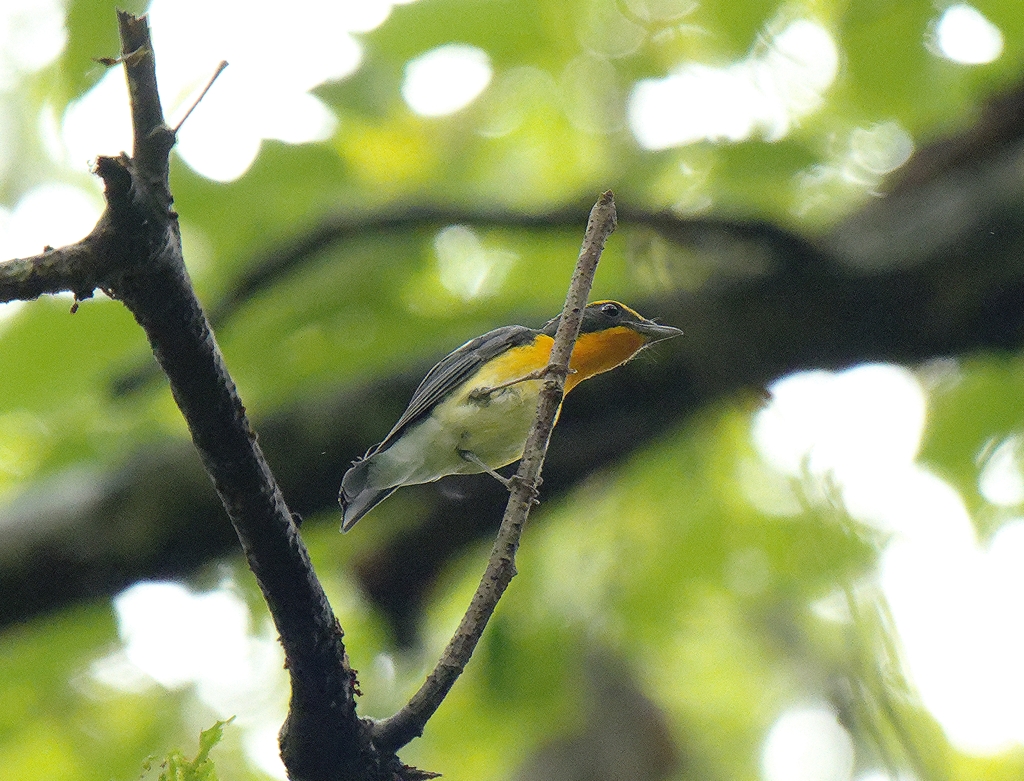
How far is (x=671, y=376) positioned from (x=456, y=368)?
137cm

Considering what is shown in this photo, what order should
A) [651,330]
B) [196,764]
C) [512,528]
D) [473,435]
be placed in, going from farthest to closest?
[651,330] < [473,435] < [512,528] < [196,764]

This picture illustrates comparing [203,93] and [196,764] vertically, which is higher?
[203,93]

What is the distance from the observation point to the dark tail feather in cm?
368

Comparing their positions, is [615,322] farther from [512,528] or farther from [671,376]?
[512,528]

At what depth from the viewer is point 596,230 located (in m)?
2.06

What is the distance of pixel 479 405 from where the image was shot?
3.96 metres

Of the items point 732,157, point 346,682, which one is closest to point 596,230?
point 346,682

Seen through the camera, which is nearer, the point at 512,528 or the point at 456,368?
the point at 512,528

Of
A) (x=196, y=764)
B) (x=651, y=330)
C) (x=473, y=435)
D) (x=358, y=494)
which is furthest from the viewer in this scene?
(x=651, y=330)

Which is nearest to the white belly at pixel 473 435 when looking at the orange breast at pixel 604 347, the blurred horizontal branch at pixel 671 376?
the orange breast at pixel 604 347

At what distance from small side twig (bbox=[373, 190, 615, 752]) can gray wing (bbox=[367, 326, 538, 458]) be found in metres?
1.95

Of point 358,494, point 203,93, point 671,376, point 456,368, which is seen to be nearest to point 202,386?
point 203,93

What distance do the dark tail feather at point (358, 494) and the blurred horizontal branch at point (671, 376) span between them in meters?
0.91

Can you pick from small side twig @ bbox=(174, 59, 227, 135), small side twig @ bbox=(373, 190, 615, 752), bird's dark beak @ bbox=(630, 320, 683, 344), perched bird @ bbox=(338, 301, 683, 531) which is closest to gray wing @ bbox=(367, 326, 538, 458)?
perched bird @ bbox=(338, 301, 683, 531)
